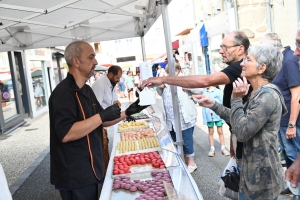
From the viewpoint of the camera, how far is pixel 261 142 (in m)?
2.08

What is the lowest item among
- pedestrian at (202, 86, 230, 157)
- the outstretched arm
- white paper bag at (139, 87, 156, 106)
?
pedestrian at (202, 86, 230, 157)

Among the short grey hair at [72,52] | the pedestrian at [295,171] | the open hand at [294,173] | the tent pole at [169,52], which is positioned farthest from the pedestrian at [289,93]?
the short grey hair at [72,52]

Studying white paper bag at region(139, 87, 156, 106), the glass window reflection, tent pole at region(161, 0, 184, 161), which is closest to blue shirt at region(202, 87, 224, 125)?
tent pole at region(161, 0, 184, 161)

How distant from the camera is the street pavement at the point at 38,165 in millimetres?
4866

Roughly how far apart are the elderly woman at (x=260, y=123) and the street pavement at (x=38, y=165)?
206 cm

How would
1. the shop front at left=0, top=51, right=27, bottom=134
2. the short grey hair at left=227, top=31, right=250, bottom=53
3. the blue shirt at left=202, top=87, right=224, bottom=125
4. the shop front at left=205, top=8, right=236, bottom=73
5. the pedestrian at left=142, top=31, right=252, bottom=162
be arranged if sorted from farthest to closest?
the shop front at left=0, top=51, right=27, bottom=134, the shop front at left=205, top=8, right=236, bottom=73, the blue shirt at left=202, top=87, right=224, bottom=125, the short grey hair at left=227, top=31, right=250, bottom=53, the pedestrian at left=142, top=31, right=252, bottom=162

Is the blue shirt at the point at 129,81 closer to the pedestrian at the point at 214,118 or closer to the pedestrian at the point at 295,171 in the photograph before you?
the pedestrian at the point at 214,118

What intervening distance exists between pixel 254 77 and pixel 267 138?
43 centimetres

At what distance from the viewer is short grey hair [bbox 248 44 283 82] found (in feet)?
6.88

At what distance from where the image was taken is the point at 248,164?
83.9 inches

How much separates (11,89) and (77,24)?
799 centimetres

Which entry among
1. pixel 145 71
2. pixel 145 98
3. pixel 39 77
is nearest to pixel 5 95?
pixel 39 77

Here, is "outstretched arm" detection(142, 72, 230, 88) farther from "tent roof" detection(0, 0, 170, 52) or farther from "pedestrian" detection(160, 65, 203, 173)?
"tent roof" detection(0, 0, 170, 52)

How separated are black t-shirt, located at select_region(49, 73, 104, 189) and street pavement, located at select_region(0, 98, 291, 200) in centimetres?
230
